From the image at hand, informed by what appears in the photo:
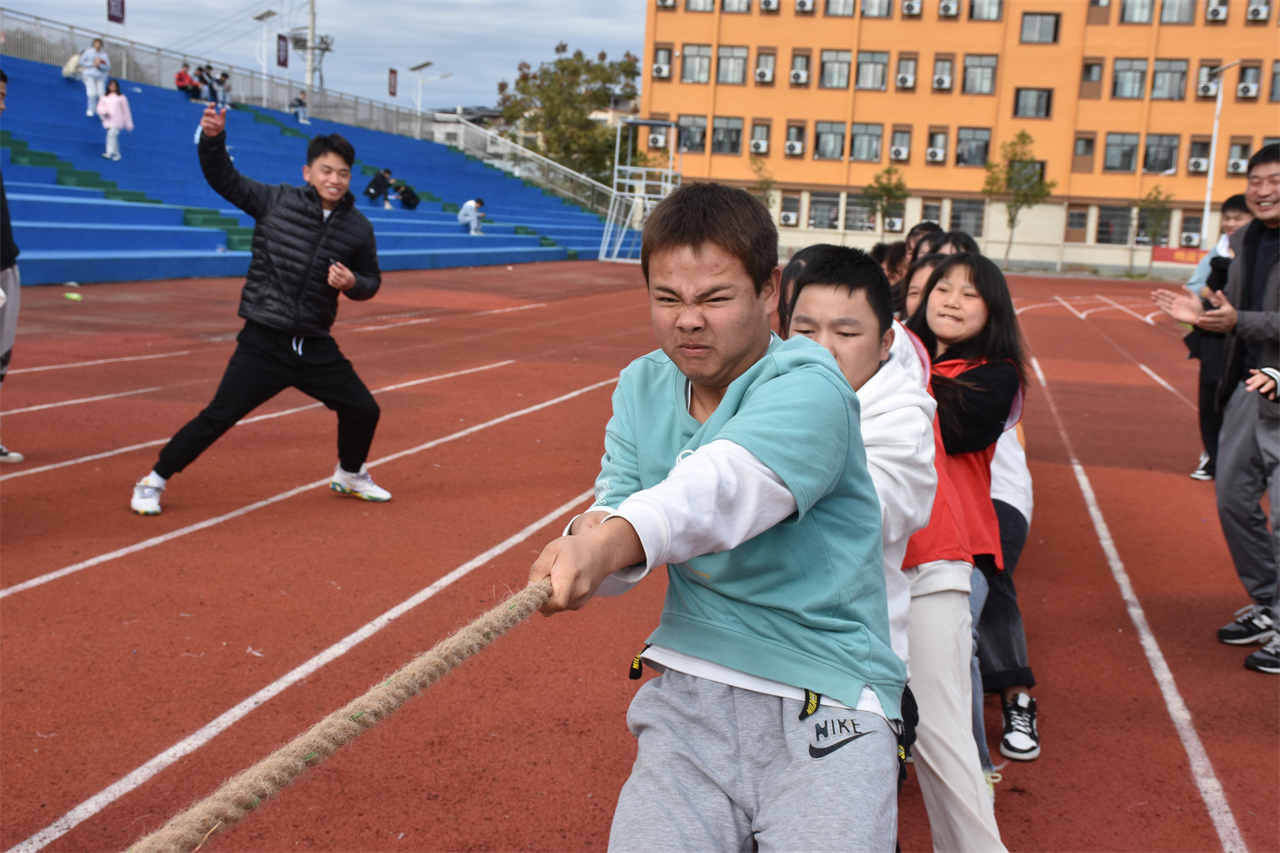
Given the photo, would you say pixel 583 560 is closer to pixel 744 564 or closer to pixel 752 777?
pixel 744 564

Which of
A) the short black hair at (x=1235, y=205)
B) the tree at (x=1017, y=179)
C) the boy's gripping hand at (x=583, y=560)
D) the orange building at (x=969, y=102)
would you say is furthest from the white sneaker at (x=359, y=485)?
the orange building at (x=969, y=102)

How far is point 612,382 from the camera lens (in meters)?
11.9

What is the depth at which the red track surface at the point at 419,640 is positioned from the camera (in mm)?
3355

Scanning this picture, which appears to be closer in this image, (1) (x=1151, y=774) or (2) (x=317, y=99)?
(1) (x=1151, y=774)

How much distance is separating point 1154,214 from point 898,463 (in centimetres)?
5264

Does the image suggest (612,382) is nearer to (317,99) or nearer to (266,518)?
(266,518)

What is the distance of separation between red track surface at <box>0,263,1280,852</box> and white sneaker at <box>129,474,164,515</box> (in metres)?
0.10

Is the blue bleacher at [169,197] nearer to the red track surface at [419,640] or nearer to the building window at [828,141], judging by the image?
the red track surface at [419,640]

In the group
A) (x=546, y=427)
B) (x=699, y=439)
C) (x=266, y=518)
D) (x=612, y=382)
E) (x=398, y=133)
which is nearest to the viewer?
(x=699, y=439)

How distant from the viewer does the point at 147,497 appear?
6059mm

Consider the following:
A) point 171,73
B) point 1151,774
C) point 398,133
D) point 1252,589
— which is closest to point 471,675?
point 1151,774

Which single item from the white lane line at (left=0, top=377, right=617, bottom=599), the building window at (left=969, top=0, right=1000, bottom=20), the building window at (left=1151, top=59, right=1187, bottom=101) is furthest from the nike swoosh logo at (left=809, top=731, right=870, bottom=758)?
the building window at (left=1151, top=59, right=1187, bottom=101)

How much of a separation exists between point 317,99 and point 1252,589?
1457 inches

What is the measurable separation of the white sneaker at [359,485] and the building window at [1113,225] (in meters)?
52.6
